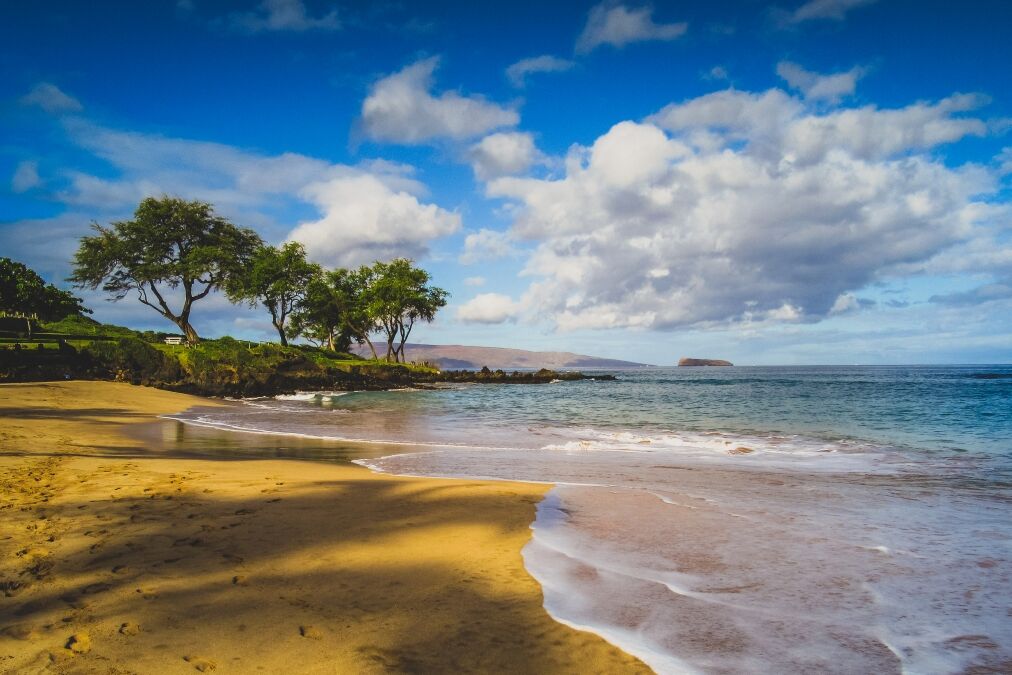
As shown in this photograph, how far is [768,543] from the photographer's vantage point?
6.73m

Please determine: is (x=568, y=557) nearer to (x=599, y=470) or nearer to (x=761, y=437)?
(x=599, y=470)

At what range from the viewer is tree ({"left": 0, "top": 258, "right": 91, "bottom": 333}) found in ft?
160

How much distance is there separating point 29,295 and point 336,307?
3168cm

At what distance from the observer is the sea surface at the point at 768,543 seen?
13.9ft

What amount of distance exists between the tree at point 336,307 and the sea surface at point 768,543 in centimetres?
5402

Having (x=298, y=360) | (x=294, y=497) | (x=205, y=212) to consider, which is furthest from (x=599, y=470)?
(x=205, y=212)

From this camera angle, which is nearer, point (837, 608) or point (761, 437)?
point (837, 608)

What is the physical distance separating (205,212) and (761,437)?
56.6m

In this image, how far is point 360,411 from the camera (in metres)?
28.8

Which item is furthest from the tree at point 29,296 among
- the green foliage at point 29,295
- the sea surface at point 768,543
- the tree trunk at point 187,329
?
the sea surface at point 768,543

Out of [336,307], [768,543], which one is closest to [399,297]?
[336,307]

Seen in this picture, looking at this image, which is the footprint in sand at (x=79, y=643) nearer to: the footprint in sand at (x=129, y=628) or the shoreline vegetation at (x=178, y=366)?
the footprint in sand at (x=129, y=628)

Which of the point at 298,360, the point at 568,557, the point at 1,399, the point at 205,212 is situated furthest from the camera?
the point at 205,212

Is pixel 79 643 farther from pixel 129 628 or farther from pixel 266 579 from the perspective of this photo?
pixel 266 579
